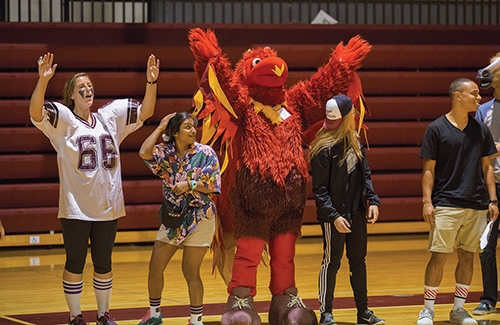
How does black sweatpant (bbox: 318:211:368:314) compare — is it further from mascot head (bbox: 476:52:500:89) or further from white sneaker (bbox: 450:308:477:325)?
mascot head (bbox: 476:52:500:89)

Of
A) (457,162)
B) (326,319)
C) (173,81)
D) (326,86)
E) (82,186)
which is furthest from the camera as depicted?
(173,81)

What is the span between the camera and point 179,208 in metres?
4.27

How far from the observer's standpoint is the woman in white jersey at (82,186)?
423cm

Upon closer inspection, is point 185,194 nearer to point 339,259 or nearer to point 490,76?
point 339,259

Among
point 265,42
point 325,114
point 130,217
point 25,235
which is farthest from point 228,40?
point 325,114

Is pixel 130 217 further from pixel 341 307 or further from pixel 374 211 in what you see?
pixel 374 211

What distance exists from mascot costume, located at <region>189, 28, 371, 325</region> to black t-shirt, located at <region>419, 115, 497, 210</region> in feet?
1.89

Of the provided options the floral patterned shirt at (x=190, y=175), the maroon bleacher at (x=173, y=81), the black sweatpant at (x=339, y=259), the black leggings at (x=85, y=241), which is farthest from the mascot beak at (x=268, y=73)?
the maroon bleacher at (x=173, y=81)

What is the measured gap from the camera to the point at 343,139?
454cm

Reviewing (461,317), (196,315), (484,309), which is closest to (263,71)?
(196,315)

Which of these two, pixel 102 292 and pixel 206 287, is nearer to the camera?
pixel 102 292

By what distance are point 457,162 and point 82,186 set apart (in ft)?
6.54

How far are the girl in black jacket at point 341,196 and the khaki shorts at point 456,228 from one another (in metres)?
0.36

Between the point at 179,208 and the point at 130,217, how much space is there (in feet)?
12.7
